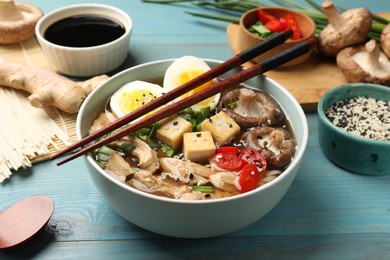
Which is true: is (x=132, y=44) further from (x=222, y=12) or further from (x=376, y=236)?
(x=376, y=236)

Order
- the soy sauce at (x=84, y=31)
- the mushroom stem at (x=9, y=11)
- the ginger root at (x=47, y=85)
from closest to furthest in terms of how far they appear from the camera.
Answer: the ginger root at (x=47, y=85)
the soy sauce at (x=84, y=31)
the mushroom stem at (x=9, y=11)

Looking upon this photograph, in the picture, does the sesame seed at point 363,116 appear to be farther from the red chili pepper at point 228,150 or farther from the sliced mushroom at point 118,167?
the sliced mushroom at point 118,167

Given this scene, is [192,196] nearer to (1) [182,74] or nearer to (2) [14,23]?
(1) [182,74]

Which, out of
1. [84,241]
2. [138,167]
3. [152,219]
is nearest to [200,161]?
[138,167]

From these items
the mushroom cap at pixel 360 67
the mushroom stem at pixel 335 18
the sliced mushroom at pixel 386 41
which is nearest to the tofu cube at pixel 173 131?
the mushroom cap at pixel 360 67

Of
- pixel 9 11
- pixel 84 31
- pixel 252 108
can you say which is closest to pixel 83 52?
pixel 84 31
